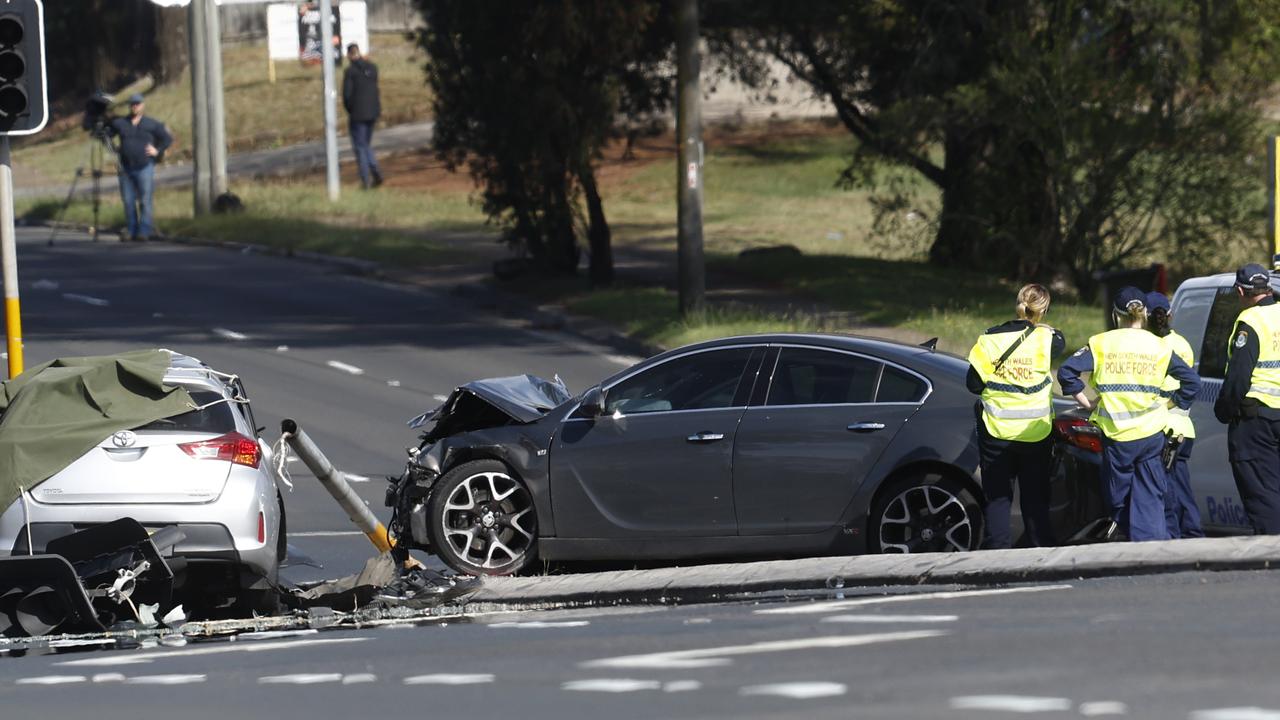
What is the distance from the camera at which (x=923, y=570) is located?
9.97 meters

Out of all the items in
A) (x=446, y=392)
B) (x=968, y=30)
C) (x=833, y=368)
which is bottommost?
(x=446, y=392)

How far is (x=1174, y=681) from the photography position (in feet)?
24.8

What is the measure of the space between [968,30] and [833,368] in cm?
1560

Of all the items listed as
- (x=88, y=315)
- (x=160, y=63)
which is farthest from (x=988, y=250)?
(x=160, y=63)

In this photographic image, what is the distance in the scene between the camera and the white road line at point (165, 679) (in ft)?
27.7

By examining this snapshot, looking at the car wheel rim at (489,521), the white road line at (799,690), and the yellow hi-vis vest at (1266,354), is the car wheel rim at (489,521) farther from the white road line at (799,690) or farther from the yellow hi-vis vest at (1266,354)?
the yellow hi-vis vest at (1266,354)

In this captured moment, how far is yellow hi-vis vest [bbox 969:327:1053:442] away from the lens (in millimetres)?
9977

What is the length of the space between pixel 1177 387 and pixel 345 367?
11.9 metres

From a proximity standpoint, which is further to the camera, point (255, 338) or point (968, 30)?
point (968, 30)

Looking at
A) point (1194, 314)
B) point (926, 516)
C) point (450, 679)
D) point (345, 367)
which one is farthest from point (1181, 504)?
point (345, 367)

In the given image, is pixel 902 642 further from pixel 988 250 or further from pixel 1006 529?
pixel 988 250

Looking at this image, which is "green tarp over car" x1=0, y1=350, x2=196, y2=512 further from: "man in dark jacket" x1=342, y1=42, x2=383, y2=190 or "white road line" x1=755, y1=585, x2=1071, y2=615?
"man in dark jacket" x1=342, y1=42, x2=383, y2=190

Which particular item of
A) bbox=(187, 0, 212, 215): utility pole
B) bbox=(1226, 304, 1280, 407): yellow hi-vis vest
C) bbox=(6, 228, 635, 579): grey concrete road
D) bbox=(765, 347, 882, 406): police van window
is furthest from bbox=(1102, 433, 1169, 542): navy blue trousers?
bbox=(187, 0, 212, 215): utility pole

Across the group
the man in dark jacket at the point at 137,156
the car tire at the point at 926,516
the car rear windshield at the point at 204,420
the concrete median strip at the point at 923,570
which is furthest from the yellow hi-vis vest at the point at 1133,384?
the man in dark jacket at the point at 137,156
